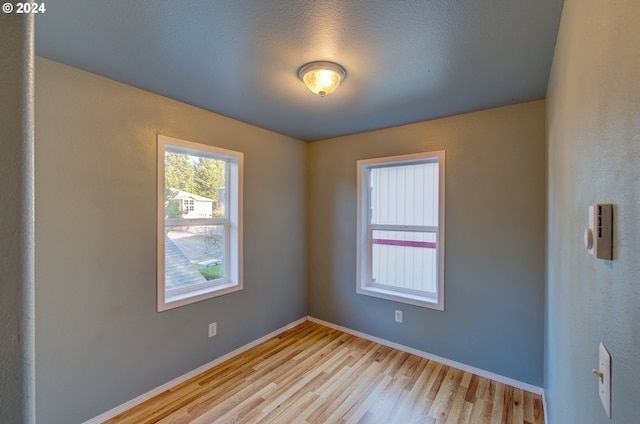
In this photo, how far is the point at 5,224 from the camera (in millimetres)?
397

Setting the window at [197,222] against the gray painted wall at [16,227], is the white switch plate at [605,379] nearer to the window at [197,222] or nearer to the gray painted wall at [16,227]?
the gray painted wall at [16,227]

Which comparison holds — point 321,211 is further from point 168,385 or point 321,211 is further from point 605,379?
point 605,379

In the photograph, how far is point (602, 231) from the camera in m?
0.63

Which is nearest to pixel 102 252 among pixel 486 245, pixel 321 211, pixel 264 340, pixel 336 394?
pixel 264 340

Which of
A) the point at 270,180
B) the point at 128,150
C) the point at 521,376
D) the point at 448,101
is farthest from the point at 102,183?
the point at 521,376

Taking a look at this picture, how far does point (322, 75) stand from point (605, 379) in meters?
1.86

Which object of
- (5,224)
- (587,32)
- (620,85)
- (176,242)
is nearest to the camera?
(5,224)

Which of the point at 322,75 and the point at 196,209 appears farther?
the point at 196,209

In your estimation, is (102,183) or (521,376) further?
(521,376)

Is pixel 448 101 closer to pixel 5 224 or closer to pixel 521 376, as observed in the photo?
pixel 521 376

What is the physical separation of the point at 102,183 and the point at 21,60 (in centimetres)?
189

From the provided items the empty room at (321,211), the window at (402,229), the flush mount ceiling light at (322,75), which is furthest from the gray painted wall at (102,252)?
the window at (402,229)

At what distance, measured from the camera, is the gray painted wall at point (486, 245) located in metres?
2.30

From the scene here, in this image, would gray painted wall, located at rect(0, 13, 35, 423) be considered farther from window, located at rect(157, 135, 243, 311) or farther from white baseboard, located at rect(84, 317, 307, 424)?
white baseboard, located at rect(84, 317, 307, 424)
